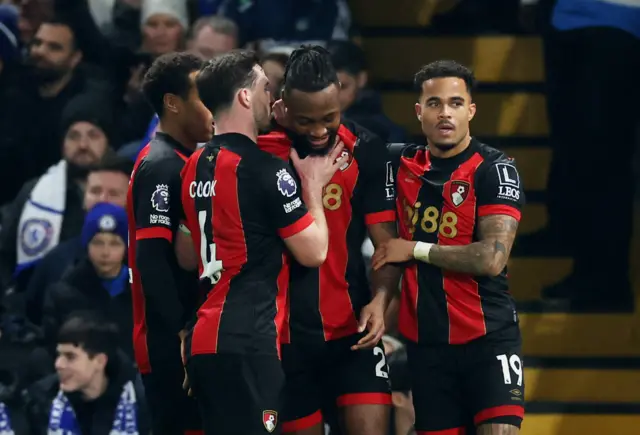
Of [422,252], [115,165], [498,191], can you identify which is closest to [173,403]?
[422,252]

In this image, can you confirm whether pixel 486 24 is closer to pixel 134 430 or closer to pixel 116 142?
pixel 116 142

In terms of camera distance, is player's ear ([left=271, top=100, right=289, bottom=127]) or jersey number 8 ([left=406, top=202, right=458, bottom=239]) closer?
player's ear ([left=271, top=100, right=289, bottom=127])

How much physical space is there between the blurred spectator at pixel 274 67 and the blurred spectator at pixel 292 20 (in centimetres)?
199

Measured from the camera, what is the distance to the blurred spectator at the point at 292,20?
952 centimetres

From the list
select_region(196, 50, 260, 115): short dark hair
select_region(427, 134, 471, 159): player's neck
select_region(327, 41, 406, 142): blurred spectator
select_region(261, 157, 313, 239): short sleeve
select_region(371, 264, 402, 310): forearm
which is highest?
select_region(327, 41, 406, 142): blurred spectator

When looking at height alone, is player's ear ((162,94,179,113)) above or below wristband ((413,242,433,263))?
above

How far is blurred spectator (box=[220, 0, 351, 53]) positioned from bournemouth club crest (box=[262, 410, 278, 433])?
423cm

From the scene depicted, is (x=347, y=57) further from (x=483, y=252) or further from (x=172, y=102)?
(x=483, y=252)

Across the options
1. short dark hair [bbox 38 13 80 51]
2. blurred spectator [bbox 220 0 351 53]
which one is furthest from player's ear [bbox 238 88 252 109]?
short dark hair [bbox 38 13 80 51]

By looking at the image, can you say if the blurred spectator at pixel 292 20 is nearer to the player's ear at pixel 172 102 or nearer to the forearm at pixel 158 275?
the player's ear at pixel 172 102

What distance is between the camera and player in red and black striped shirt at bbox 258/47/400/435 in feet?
19.4

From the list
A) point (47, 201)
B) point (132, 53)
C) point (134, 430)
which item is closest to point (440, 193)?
point (134, 430)

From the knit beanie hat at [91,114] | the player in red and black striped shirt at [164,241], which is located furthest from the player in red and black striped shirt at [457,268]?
the knit beanie hat at [91,114]

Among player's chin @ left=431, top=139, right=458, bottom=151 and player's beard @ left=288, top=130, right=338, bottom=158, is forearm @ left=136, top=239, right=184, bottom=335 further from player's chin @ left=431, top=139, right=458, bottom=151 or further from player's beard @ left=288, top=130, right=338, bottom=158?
player's chin @ left=431, top=139, right=458, bottom=151
